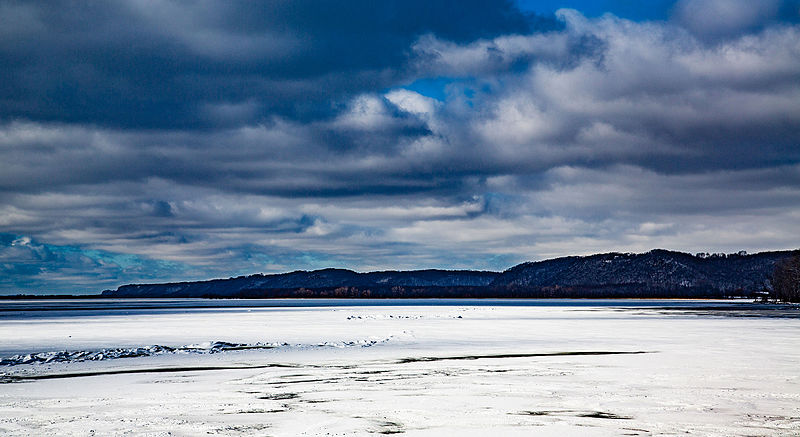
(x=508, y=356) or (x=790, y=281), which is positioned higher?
(x=790, y=281)

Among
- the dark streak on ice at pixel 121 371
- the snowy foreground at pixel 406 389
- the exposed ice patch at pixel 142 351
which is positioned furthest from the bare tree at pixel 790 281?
the dark streak on ice at pixel 121 371

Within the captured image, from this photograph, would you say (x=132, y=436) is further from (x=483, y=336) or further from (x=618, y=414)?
(x=483, y=336)

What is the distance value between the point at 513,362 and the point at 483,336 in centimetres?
1347

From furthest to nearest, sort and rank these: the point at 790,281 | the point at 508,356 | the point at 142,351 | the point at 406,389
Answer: the point at 790,281 < the point at 142,351 < the point at 508,356 < the point at 406,389

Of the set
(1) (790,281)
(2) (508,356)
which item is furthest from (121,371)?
(1) (790,281)

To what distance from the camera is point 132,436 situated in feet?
36.8

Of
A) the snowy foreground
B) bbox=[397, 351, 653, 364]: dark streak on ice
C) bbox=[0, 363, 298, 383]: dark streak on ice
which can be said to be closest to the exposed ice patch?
the snowy foreground

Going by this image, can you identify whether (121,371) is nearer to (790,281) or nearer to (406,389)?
(406,389)

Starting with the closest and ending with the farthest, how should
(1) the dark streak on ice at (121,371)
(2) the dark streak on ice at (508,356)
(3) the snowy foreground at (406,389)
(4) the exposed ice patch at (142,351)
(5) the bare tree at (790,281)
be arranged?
(3) the snowy foreground at (406,389) → (1) the dark streak on ice at (121,371) → (2) the dark streak on ice at (508,356) → (4) the exposed ice patch at (142,351) → (5) the bare tree at (790,281)

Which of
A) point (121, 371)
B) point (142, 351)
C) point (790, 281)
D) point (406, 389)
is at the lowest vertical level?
point (406, 389)

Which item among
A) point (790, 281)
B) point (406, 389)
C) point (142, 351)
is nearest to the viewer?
point (406, 389)

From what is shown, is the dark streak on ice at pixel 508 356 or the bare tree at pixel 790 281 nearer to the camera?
the dark streak on ice at pixel 508 356

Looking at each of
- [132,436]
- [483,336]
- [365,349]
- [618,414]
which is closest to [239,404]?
[132,436]

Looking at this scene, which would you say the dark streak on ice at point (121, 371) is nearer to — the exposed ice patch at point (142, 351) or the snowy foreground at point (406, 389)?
the snowy foreground at point (406, 389)
